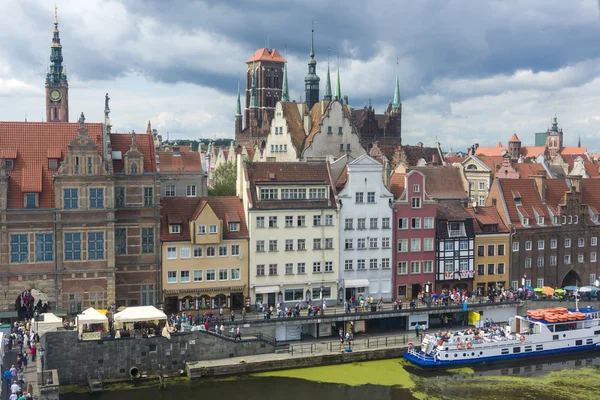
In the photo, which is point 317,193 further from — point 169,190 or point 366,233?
point 169,190

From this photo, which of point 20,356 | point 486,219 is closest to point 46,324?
point 20,356

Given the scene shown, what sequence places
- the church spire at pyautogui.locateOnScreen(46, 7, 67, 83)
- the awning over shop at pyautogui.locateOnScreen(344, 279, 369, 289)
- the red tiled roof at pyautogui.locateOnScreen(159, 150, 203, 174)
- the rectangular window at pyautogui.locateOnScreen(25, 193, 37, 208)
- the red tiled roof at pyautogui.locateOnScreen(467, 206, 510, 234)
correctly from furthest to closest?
the church spire at pyautogui.locateOnScreen(46, 7, 67, 83) → the red tiled roof at pyautogui.locateOnScreen(159, 150, 203, 174) → the red tiled roof at pyautogui.locateOnScreen(467, 206, 510, 234) → the awning over shop at pyautogui.locateOnScreen(344, 279, 369, 289) → the rectangular window at pyautogui.locateOnScreen(25, 193, 37, 208)

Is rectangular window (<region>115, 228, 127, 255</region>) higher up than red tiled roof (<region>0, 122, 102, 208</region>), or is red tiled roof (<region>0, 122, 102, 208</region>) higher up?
red tiled roof (<region>0, 122, 102, 208</region>)

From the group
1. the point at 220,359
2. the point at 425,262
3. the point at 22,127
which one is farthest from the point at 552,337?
the point at 22,127

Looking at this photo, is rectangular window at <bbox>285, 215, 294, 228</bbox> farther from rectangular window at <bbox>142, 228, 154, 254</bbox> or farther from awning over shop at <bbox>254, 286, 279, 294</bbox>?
rectangular window at <bbox>142, 228, 154, 254</bbox>

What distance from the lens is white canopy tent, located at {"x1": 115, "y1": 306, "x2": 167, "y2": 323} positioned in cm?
5878

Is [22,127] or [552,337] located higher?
[22,127]

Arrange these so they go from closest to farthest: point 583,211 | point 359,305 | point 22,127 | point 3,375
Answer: point 3,375, point 22,127, point 359,305, point 583,211

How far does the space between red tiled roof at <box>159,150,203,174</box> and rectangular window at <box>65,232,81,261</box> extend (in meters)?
30.2

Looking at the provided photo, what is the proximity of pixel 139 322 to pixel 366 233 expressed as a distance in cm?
2630

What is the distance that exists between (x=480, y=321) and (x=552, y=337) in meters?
7.79

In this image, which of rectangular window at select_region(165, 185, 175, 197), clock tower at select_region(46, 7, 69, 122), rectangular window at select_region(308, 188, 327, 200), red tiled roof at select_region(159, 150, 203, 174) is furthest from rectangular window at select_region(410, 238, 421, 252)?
clock tower at select_region(46, 7, 69, 122)

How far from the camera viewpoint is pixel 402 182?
78312 millimetres

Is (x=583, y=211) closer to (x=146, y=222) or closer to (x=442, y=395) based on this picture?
(x=442, y=395)
